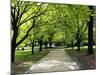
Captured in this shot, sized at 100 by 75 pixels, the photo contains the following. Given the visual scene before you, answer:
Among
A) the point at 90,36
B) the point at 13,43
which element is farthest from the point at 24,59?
the point at 90,36

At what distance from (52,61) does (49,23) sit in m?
0.51

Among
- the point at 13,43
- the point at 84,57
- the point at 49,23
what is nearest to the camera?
the point at 13,43

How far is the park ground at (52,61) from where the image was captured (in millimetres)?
2426

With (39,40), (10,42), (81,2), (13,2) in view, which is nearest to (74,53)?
(39,40)

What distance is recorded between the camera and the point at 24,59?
244 centimetres

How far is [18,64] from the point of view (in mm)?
2410

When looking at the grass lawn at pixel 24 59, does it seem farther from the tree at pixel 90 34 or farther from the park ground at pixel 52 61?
the tree at pixel 90 34

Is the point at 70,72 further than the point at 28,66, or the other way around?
the point at 70,72

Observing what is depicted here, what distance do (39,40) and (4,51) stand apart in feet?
1.54

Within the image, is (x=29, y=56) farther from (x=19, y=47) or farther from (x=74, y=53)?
(x=74, y=53)

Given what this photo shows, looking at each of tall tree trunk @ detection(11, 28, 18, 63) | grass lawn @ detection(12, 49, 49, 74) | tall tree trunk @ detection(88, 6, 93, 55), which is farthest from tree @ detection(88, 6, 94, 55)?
tall tree trunk @ detection(11, 28, 18, 63)

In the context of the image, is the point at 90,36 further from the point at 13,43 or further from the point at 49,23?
the point at 13,43

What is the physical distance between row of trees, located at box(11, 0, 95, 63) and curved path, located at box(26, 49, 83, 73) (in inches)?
5.8
